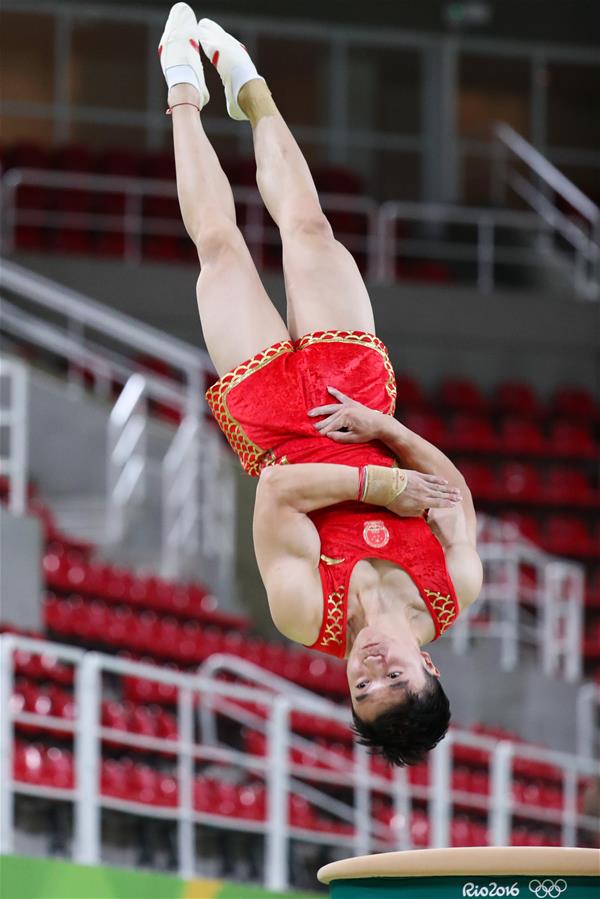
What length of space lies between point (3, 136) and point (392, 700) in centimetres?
1376

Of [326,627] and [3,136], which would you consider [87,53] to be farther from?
[326,627]

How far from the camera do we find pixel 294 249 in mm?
5301

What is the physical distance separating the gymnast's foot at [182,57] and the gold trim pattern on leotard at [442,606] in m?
1.76

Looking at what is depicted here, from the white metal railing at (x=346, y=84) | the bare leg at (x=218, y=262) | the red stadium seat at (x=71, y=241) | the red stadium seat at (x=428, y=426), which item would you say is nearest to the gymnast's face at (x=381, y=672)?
the bare leg at (x=218, y=262)

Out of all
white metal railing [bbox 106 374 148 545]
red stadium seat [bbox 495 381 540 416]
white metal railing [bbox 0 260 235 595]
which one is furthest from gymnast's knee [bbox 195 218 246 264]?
red stadium seat [bbox 495 381 540 416]

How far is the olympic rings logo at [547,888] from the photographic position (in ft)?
12.5

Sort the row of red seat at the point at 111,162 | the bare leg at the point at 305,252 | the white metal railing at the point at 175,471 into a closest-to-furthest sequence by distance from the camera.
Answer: the bare leg at the point at 305,252
the white metal railing at the point at 175,471
the row of red seat at the point at 111,162

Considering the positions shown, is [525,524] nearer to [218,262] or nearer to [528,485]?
[528,485]

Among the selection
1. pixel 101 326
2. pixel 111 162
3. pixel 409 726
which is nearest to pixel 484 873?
pixel 409 726

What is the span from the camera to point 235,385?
512 centimetres

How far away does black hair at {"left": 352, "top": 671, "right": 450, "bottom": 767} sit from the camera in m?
4.61

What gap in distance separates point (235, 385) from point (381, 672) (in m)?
0.99

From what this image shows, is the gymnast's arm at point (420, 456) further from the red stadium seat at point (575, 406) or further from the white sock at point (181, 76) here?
the red stadium seat at point (575, 406)

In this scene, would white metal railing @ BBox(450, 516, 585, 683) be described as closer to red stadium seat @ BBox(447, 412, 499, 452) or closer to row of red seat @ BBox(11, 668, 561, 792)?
row of red seat @ BBox(11, 668, 561, 792)
